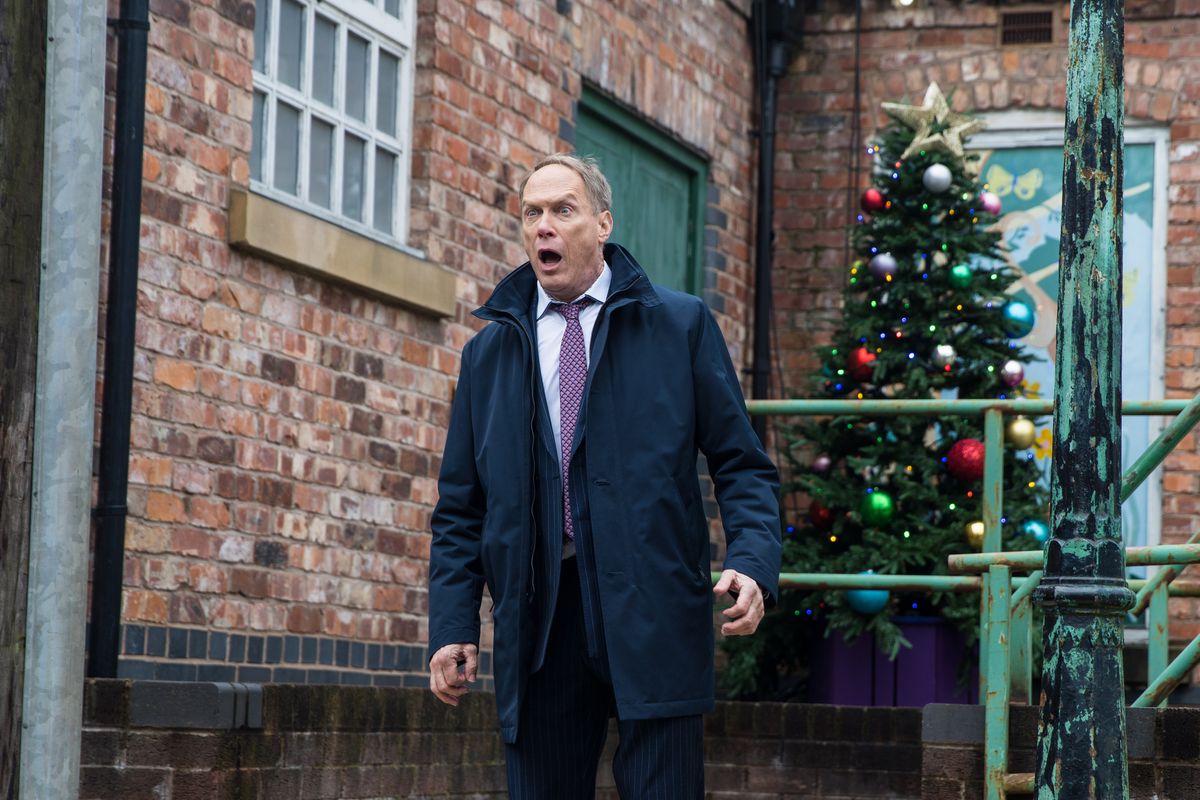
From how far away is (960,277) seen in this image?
10180mm

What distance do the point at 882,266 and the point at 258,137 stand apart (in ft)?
11.8

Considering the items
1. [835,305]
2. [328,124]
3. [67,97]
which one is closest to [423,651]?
[328,124]

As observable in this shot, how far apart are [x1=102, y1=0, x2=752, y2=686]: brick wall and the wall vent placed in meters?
2.58

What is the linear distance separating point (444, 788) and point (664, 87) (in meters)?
4.63

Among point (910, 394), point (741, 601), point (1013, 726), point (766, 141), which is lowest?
point (1013, 726)

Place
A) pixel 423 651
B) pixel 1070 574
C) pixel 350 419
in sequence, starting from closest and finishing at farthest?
pixel 1070 574, pixel 350 419, pixel 423 651

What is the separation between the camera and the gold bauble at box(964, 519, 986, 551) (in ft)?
31.2

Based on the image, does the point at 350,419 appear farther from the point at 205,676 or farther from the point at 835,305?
the point at 835,305

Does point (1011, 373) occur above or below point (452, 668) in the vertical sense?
above

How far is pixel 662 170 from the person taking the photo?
35.9 feet

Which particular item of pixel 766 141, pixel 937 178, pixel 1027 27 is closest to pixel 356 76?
pixel 937 178

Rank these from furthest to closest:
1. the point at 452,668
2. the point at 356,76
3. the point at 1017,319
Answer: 1. the point at 1017,319
2. the point at 356,76
3. the point at 452,668

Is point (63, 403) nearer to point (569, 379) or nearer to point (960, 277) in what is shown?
point (569, 379)

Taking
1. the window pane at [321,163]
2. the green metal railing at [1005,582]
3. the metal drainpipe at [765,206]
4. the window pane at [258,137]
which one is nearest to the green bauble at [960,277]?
the metal drainpipe at [765,206]
